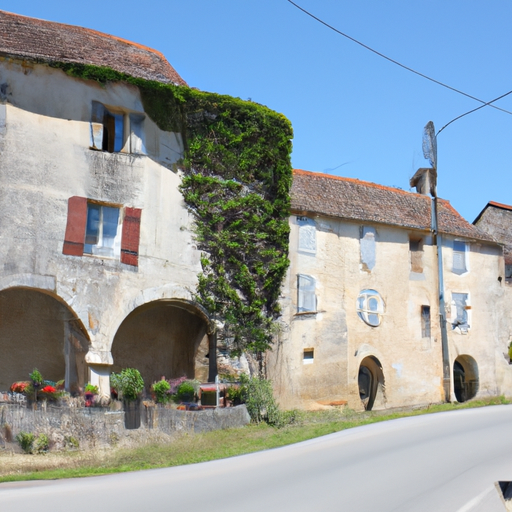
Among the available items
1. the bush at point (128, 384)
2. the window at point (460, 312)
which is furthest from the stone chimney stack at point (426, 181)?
the bush at point (128, 384)

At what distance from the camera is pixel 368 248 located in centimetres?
2750

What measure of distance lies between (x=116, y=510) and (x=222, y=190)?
14066mm

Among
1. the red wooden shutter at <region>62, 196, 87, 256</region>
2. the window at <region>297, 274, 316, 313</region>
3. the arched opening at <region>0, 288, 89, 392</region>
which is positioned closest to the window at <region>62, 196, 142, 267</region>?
the red wooden shutter at <region>62, 196, 87, 256</region>

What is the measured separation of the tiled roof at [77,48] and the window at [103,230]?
13.0 ft

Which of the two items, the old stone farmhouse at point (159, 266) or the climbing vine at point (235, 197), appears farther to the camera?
the climbing vine at point (235, 197)

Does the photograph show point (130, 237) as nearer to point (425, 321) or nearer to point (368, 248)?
point (368, 248)

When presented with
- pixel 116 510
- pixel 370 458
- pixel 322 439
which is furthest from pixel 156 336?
pixel 116 510

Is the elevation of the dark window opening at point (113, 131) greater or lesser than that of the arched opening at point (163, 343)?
greater

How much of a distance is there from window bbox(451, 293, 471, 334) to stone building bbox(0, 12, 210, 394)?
10.4 meters

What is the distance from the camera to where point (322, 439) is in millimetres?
17156

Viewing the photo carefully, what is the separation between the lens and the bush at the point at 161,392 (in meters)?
20.7

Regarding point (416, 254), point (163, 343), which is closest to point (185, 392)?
point (163, 343)

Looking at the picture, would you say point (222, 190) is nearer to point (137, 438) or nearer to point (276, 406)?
point (276, 406)

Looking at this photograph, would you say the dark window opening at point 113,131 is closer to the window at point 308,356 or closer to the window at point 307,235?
the window at point 307,235
